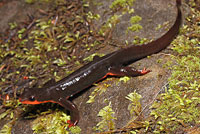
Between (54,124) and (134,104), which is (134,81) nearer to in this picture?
(134,104)

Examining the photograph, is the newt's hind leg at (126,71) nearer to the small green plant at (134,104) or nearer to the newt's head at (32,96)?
the small green plant at (134,104)

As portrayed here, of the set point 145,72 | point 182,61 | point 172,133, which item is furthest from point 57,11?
point 172,133

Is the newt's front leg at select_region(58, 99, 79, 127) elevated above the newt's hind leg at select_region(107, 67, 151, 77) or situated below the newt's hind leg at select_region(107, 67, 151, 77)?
below

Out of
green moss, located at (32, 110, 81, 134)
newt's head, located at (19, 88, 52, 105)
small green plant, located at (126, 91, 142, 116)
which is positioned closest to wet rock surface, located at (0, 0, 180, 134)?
small green plant, located at (126, 91, 142, 116)

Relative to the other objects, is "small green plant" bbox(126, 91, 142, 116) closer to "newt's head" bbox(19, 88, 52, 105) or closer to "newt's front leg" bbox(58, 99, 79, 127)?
"newt's front leg" bbox(58, 99, 79, 127)

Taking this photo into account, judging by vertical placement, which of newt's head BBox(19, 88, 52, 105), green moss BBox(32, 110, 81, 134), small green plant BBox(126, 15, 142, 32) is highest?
small green plant BBox(126, 15, 142, 32)

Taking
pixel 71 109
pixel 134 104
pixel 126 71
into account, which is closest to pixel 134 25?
pixel 126 71

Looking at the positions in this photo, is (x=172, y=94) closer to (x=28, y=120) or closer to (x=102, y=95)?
(x=102, y=95)
